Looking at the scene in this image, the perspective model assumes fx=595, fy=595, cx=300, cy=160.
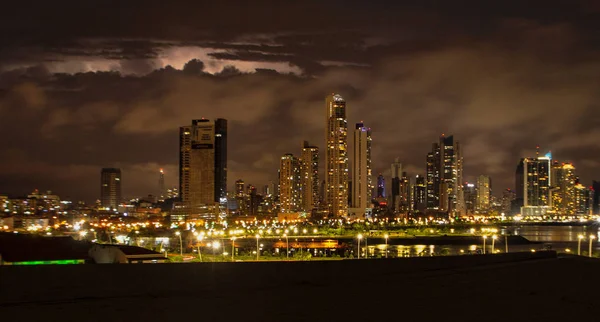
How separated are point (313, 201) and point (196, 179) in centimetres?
3298

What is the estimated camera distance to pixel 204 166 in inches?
6171

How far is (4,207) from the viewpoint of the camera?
9725 cm

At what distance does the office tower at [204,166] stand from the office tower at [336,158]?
28877 mm

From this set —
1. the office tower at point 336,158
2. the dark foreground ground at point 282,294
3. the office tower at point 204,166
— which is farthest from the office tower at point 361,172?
the dark foreground ground at point 282,294

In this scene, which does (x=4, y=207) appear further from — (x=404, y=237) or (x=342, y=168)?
(x=342, y=168)

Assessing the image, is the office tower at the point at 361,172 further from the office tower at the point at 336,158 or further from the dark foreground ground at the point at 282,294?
the dark foreground ground at the point at 282,294

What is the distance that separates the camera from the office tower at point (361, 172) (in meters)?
153

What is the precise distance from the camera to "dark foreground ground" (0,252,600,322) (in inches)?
142

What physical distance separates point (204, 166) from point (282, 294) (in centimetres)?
15446

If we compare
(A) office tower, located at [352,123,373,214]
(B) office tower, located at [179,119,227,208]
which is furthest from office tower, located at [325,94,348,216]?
(B) office tower, located at [179,119,227,208]

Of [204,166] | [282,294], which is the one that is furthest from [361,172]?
[282,294]

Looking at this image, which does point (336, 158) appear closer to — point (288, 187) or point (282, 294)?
point (288, 187)

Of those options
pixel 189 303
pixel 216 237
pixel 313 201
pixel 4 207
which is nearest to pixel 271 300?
pixel 189 303

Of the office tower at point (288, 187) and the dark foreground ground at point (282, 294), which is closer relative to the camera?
the dark foreground ground at point (282, 294)
